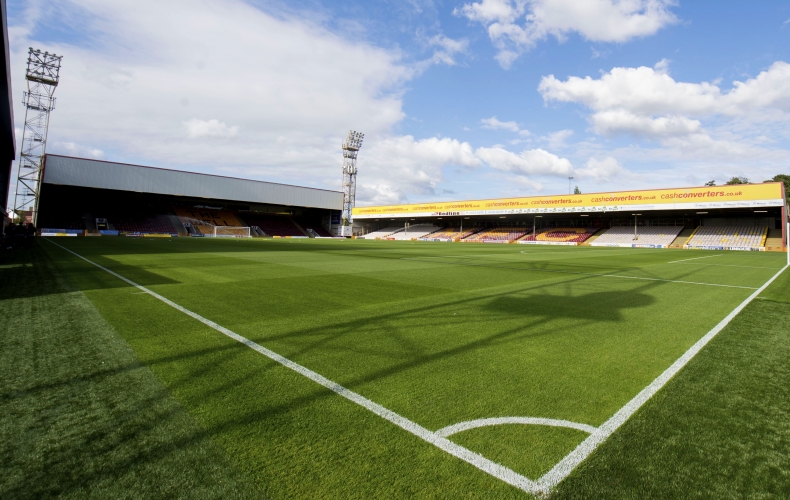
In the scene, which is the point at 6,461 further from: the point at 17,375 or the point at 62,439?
the point at 17,375

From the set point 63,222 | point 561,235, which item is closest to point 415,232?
point 561,235

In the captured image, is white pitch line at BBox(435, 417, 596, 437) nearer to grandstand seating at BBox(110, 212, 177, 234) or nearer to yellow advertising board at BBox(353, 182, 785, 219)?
yellow advertising board at BBox(353, 182, 785, 219)

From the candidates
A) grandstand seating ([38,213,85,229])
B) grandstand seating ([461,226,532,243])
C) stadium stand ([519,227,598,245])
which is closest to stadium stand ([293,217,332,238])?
grandstand seating ([461,226,532,243])

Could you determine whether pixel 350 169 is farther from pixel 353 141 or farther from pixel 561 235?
pixel 561 235

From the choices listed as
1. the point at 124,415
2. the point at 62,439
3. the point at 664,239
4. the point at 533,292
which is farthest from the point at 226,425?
the point at 664,239

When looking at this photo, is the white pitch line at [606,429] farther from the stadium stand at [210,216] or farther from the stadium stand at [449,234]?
the stadium stand at [210,216]

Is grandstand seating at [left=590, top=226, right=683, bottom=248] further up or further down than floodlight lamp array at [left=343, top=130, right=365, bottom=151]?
further down

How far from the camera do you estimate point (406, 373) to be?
3.66 m

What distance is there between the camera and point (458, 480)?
6.89ft

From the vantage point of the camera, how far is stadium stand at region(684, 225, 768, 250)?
38.3 metres

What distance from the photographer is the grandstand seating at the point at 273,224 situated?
2581 inches

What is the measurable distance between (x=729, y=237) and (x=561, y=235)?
16.9 metres

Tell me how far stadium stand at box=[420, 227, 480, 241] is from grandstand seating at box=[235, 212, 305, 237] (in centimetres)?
2240

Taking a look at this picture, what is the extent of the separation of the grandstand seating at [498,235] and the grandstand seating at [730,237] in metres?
20.4
